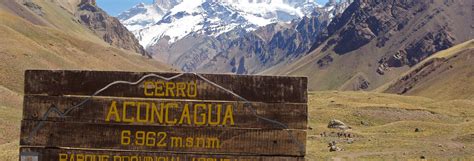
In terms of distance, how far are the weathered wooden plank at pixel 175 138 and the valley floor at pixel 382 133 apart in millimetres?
22229

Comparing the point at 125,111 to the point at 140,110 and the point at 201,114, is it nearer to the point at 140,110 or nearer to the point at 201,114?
the point at 140,110

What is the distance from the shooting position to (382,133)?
53.0 metres

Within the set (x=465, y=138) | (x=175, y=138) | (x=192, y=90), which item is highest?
(x=192, y=90)

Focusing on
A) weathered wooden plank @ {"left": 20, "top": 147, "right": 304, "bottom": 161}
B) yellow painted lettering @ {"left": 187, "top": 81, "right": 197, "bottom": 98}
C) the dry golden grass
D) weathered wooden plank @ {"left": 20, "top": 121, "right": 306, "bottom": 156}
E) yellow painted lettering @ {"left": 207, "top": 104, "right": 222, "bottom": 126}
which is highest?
yellow painted lettering @ {"left": 187, "top": 81, "right": 197, "bottom": 98}

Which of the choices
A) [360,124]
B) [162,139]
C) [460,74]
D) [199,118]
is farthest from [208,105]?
[460,74]

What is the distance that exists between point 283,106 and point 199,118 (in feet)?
4.34

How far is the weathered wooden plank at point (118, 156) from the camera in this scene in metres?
9.02

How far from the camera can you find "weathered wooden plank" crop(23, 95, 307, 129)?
907 cm

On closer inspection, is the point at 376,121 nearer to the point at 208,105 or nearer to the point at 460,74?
the point at 208,105

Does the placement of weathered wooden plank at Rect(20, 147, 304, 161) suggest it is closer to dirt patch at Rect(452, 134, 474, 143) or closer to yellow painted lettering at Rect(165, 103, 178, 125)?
yellow painted lettering at Rect(165, 103, 178, 125)

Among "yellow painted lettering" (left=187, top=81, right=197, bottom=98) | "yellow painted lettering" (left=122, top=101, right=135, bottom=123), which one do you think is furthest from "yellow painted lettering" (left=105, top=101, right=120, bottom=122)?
"yellow painted lettering" (left=187, top=81, right=197, bottom=98)

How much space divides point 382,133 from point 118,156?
46.6m

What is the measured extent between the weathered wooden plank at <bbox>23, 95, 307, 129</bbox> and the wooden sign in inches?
0.6

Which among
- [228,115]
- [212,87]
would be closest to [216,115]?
[228,115]
